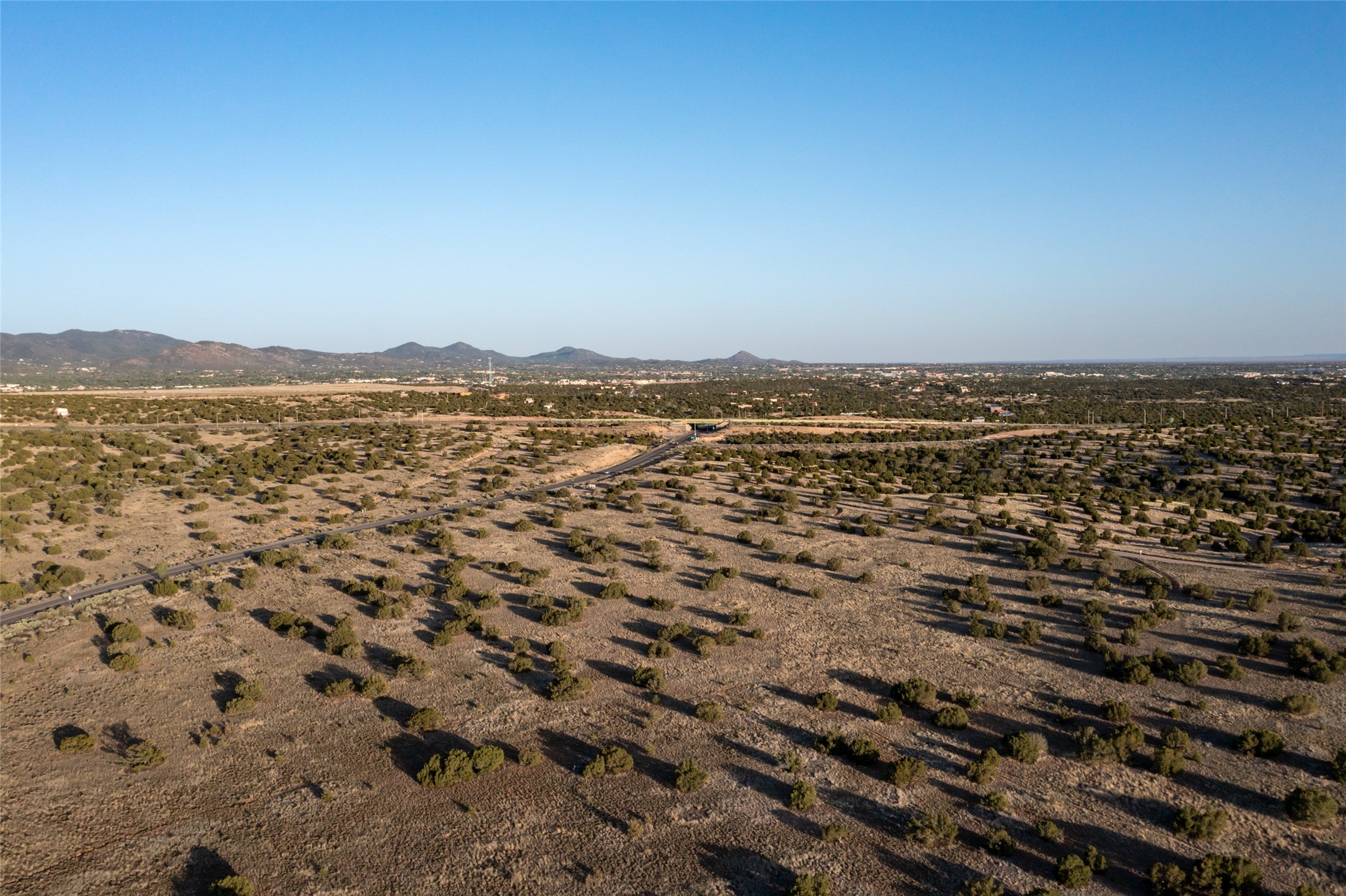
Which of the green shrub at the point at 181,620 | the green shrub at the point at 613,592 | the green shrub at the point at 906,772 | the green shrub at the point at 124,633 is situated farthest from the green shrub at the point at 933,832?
the green shrub at the point at 124,633

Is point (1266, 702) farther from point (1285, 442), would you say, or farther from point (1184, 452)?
point (1285, 442)

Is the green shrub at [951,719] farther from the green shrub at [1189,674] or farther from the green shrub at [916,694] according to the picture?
the green shrub at [1189,674]

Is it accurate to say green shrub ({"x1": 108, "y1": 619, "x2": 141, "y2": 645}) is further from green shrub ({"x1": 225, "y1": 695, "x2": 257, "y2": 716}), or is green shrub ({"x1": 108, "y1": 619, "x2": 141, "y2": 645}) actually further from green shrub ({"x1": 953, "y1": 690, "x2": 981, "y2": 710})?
green shrub ({"x1": 953, "y1": 690, "x2": 981, "y2": 710})

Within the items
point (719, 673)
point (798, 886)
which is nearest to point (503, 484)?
point (719, 673)

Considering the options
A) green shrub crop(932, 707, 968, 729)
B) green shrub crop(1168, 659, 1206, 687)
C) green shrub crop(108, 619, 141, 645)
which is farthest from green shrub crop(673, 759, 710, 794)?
green shrub crop(108, 619, 141, 645)

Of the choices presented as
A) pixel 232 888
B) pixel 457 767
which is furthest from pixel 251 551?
pixel 232 888

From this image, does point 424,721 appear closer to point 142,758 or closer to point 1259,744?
point 142,758
